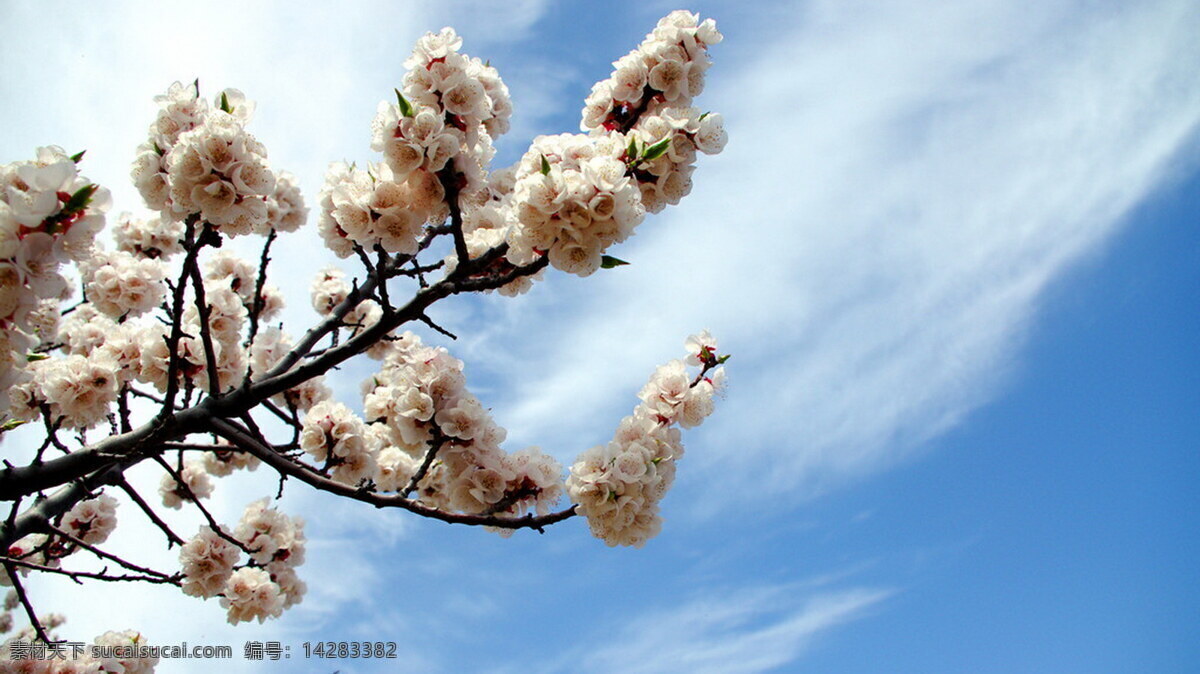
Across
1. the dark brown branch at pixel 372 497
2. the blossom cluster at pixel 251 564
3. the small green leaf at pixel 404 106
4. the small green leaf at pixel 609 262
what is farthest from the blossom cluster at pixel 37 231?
the blossom cluster at pixel 251 564

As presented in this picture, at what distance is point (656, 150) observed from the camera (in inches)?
116

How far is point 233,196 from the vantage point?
9.53 feet

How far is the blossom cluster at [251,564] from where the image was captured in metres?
4.60

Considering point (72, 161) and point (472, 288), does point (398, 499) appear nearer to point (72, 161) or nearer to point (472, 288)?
point (472, 288)

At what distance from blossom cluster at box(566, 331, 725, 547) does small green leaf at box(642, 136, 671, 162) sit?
3.96ft

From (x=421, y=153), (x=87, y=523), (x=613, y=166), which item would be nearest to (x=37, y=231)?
(x=421, y=153)

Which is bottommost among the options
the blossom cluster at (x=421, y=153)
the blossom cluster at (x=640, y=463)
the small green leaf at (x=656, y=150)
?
the blossom cluster at (x=640, y=463)

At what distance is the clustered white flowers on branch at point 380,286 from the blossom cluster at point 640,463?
0.03ft

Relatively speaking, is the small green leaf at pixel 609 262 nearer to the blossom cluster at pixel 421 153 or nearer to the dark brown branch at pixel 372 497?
the blossom cluster at pixel 421 153

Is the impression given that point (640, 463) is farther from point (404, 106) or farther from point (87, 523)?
point (87, 523)

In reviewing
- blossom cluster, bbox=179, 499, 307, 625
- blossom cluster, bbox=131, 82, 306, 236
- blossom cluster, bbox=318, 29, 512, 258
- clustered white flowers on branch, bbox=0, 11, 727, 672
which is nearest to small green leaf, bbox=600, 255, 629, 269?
clustered white flowers on branch, bbox=0, 11, 727, 672

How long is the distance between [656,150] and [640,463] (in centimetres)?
143

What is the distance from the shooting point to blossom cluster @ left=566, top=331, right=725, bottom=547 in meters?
3.29

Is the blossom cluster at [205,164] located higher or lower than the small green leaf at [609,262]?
higher
